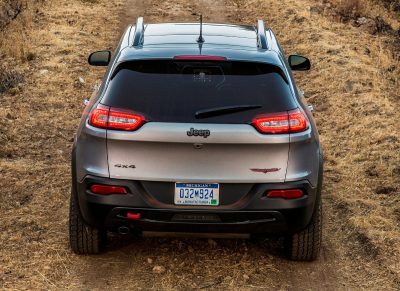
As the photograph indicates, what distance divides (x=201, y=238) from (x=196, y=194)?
4.33ft

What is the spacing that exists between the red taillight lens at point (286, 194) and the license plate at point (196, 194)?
378mm

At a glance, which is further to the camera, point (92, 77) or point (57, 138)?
Result: point (92, 77)

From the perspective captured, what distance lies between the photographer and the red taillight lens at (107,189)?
5.03 meters

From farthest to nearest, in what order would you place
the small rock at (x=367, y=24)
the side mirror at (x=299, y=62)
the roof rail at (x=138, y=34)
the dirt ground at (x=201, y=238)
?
1. the small rock at (x=367, y=24)
2. the side mirror at (x=299, y=62)
3. the roof rail at (x=138, y=34)
4. the dirt ground at (x=201, y=238)

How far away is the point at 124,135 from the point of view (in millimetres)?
4922

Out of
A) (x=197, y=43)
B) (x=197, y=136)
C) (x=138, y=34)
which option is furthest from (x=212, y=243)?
(x=138, y=34)

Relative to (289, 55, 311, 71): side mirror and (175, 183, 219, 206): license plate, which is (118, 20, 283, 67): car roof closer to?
(289, 55, 311, 71): side mirror

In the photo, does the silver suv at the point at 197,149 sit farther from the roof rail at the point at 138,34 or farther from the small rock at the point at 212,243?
the small rock at the point at 212,243

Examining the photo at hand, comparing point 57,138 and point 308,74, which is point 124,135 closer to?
point 57,138

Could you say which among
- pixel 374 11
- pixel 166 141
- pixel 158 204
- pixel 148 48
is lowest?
pixel 374 11

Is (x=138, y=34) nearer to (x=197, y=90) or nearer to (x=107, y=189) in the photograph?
(x=197, y=90)

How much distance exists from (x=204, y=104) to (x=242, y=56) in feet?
1.81

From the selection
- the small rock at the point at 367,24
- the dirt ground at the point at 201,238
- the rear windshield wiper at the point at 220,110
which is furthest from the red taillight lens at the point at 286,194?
the small rock at the point at 367,24

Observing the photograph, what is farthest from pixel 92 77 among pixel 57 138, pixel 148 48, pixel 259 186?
pixel 259 186
